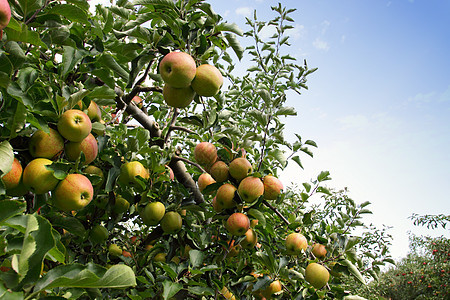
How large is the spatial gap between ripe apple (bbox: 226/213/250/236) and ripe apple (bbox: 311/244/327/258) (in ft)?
2.53

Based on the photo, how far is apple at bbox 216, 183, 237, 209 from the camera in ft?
6.00

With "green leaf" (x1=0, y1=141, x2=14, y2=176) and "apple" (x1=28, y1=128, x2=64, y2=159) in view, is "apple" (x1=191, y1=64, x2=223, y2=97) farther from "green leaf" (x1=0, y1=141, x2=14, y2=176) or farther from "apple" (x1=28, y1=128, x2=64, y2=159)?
"green leaf" (x1=0, y1=141, x2=14, y2=176)

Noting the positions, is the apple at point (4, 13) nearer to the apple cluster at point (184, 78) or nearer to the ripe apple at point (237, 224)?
the apple cluster at point (184, 78)

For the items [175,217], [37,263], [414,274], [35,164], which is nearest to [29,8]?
[35,164]

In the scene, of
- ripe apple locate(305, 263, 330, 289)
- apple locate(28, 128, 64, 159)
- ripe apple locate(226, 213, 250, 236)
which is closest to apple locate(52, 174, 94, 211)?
apple locate(28, 128, 64, 159)

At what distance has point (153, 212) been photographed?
191cm

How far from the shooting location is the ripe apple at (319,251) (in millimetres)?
2229

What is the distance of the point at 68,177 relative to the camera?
1.27m

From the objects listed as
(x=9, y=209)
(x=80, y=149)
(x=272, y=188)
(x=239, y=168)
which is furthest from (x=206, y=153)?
(x=9, y=209)

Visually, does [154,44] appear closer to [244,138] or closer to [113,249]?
[244,138]

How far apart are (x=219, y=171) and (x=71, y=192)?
2.94ft

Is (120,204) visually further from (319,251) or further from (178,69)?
(319,251)

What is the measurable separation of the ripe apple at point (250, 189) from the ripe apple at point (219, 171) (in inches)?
6.1

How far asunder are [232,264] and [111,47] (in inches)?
72.0
